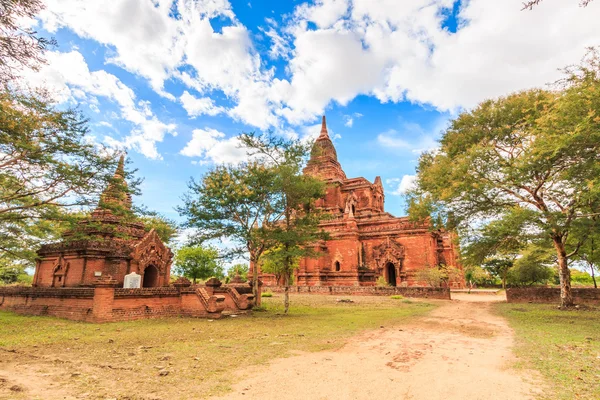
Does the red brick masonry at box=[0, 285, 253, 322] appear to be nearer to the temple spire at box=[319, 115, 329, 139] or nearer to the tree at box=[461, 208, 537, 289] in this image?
the tree at box=[461, 208, 537, 289]

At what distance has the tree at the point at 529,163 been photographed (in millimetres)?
12203

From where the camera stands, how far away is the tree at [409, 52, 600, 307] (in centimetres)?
1220

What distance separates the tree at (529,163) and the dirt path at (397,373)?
25.5 feet

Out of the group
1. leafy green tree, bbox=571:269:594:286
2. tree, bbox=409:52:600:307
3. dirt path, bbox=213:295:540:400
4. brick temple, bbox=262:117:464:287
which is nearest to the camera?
dirt path, bbox=213:295:540:400

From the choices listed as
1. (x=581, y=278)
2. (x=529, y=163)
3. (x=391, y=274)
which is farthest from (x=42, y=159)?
(x=581, y=278)

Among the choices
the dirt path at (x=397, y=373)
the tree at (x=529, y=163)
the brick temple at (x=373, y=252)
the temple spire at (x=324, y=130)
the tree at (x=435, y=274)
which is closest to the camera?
the dirt path at (x=397, y=373)

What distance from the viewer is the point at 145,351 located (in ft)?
25.3

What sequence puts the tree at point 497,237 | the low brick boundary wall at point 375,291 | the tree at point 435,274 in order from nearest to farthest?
the tree at point 497,237 → the low brick boundary wall at point 375,291 → the tree at point 435,274

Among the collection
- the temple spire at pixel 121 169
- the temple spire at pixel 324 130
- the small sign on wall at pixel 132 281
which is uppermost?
the temple spire at pixel 324 130

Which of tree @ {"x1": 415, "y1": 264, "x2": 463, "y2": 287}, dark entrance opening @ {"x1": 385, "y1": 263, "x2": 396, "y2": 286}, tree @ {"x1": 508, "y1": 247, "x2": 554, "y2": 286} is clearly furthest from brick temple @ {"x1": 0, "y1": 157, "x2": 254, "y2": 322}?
tree @ {"x1": 508, "y1": 247, "x2": 554, "y2": 286}

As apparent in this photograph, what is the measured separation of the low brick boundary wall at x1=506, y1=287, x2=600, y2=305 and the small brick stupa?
23260 mm

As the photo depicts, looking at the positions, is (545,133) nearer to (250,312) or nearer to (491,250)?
(491,250)

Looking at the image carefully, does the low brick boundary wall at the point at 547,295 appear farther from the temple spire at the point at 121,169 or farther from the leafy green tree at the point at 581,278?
the leafy green tree at the point at 581,278

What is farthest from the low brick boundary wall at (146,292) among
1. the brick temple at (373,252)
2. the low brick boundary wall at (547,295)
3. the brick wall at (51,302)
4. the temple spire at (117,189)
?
the low brick boundary wall at (547,295)
